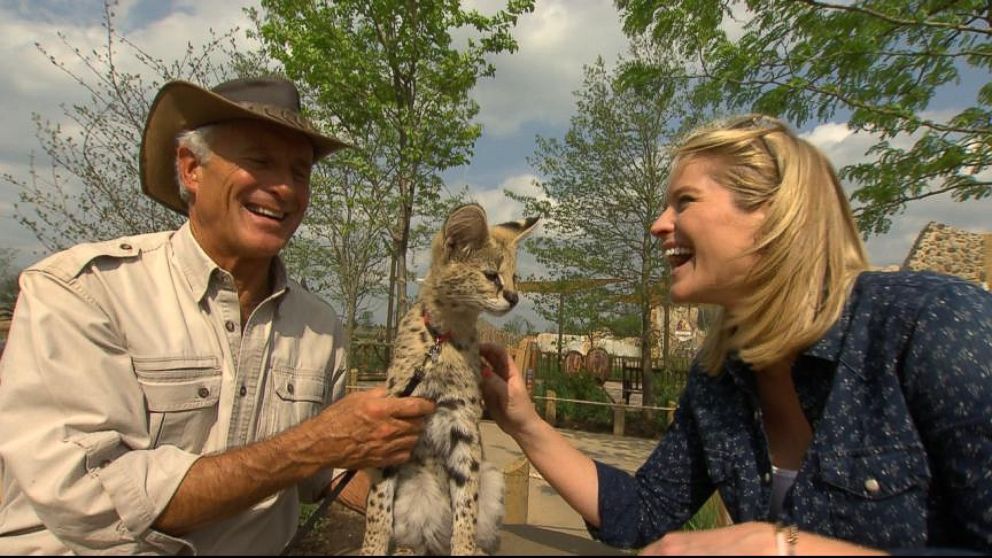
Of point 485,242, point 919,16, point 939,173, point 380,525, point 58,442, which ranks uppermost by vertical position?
point 919,16

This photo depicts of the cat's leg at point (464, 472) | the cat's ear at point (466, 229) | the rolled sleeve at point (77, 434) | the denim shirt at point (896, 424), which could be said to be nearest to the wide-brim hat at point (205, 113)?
the cat's ear at point (466, 229)

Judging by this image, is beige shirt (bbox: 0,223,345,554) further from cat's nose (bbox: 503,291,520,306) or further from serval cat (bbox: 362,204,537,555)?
cat's nose (bbox: 503,291,520,306)

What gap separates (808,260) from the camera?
193 cm

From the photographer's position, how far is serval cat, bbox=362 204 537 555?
93.9 inches

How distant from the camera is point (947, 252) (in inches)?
432

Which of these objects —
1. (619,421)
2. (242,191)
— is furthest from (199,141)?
(619,421)

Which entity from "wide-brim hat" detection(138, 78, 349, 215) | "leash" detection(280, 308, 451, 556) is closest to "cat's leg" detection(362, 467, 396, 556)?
"leash" detection(280, 308, 451, 556)

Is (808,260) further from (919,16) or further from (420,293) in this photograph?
(919,16)

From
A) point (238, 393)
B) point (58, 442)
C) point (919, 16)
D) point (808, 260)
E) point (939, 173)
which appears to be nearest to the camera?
point (58, 442)

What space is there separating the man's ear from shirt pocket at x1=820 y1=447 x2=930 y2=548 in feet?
8.39

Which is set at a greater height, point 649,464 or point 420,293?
point 420,293

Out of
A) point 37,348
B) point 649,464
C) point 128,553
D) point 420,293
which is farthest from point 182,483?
point 649,464

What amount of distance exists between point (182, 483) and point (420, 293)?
1385mm

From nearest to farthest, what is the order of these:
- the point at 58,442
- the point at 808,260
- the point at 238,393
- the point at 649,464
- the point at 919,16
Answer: the point at 58,442 → the point at 808,260 → the point at 238,393 → the point at 649,464 → the point at 919,16
